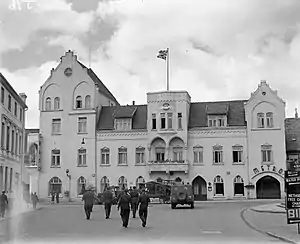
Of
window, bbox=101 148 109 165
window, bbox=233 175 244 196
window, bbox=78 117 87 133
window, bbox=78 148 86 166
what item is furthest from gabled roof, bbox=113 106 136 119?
window, bbox=233 175 244 196

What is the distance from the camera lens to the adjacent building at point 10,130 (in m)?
9.92

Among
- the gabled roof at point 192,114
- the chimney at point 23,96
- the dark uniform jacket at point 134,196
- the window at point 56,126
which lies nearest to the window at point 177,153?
the gabled roof at point 192,114

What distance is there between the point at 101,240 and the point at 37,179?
128 ft

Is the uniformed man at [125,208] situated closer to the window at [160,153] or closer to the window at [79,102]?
the window at [160,153]

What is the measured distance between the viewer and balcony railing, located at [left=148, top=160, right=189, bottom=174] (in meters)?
48.5

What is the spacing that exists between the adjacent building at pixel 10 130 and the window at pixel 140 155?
3810cm

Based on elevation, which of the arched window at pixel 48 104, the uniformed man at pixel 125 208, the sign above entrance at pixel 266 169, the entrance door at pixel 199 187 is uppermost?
the arched window at pixel 48 104

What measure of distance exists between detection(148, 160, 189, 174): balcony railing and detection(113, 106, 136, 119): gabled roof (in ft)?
18.2

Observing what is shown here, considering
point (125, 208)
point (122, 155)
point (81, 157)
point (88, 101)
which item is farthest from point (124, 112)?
point (125, 208)

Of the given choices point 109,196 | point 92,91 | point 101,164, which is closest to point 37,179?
point 101,164

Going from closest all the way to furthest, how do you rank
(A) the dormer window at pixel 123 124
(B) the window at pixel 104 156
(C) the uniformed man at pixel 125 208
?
(C) the uniformed man at pixel 125 208
(B) the window at pixel 104 156
(A) the dormer window at pixel 123 124

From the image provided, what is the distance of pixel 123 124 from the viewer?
51.6m

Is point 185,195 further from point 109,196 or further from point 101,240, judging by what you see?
point 101,240

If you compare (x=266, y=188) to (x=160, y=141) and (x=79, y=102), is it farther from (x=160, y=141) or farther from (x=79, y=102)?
(x=79, y=102)
